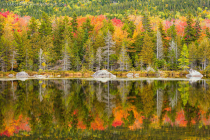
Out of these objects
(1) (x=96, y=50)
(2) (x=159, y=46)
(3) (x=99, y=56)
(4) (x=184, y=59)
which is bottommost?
(4) (x=184, y=59)

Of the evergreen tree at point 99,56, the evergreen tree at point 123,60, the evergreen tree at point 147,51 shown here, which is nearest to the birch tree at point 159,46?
the evergreen tree at point 147,51

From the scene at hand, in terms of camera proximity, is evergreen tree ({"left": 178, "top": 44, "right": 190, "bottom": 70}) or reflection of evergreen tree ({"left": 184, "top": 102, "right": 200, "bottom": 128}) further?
evergreen tree ({"left": 178, "top": 44, "right": 190, "bottom": 70})

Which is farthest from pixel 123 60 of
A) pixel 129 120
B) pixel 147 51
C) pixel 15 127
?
pixel 15 127

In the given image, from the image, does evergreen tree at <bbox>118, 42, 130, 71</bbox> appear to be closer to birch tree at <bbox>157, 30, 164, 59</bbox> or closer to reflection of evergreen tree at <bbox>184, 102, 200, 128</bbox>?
birch tree at <bbox>157, 30, 164, 59</bbox>

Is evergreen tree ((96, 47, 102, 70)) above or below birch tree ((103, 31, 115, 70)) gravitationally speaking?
below

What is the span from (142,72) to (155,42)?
51.6ft

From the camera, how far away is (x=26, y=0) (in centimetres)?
13550

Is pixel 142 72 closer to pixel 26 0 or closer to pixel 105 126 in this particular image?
pixel 105 126

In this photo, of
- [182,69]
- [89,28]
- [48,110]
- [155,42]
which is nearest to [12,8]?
[89,28]

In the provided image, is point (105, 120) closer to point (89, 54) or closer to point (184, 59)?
point (89, 54)

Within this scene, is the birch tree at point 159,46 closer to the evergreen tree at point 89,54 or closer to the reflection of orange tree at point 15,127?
the evergreen tree at point 89,54

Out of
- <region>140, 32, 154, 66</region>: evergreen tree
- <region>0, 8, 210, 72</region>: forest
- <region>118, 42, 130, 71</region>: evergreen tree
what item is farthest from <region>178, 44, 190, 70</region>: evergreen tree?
<region>118, 42, 130, 71</region>: evergreen tree

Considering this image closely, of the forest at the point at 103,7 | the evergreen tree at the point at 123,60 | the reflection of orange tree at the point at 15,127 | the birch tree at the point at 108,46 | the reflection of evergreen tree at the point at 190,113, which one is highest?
the forest at the point at 103,7

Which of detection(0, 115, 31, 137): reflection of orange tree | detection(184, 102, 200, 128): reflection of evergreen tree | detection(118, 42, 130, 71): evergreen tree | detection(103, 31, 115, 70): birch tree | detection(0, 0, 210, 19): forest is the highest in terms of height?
detection(0, 0, 210, 19): forest
